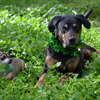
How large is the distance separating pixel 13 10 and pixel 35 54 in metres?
3.76

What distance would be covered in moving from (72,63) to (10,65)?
3.85 feet

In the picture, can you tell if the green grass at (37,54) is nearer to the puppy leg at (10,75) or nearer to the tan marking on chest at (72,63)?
the puppy leg at (10,75)

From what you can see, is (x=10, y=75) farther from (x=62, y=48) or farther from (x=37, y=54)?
(x=37, y=54)

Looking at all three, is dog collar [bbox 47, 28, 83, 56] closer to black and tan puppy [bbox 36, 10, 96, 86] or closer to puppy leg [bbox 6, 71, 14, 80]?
black and tan puppy [bbox 36, 10, 96, 86]

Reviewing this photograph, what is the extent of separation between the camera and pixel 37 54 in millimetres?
5066

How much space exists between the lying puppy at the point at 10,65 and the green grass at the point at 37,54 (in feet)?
0.41

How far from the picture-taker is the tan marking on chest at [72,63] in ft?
13.0

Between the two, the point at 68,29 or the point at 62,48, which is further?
the point at 62,48

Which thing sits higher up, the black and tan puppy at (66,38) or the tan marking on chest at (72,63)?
the black and tan puppy at (66,38)

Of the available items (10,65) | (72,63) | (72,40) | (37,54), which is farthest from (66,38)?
(37,54)

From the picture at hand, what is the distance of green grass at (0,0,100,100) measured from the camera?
2788 millimetres

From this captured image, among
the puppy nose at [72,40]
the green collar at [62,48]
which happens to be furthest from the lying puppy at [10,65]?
the puppy nose at [72,40]

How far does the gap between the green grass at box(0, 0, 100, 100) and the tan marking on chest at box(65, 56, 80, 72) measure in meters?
0.28

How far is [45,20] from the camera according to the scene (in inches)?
286
